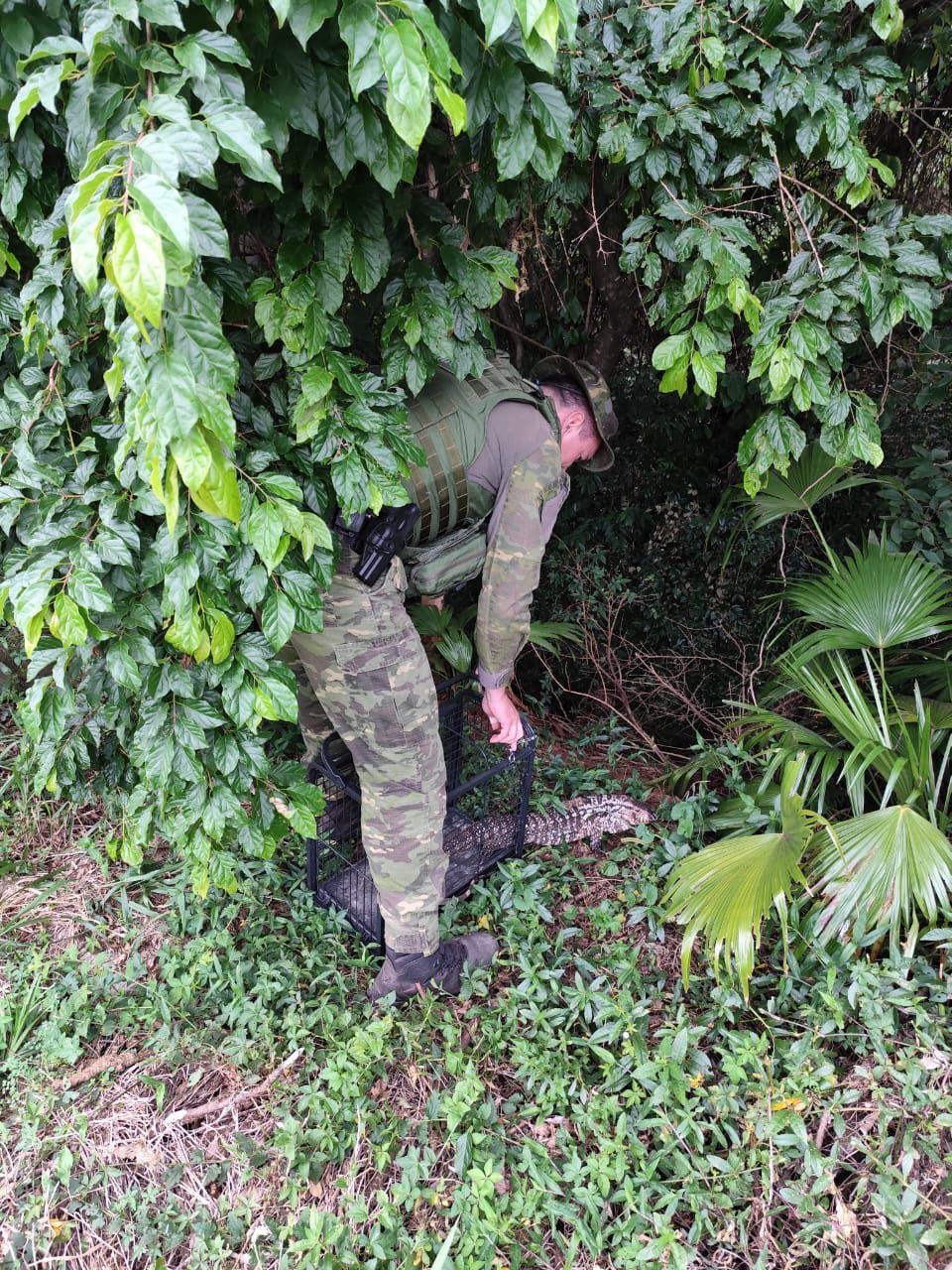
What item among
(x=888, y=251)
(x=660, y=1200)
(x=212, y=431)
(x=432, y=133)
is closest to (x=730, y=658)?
(x=888, y=251)

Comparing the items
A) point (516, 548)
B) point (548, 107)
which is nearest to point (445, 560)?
point (516, 548)

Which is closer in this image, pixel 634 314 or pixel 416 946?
pixel 416 946

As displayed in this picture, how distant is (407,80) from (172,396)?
1.55 ft

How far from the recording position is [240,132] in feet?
3.29

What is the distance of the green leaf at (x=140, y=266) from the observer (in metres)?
0.88

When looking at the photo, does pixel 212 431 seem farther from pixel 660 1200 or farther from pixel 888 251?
pixel 660 1200

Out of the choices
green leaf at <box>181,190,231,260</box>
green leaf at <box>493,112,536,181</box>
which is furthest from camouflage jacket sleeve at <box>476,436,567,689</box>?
green leaf at <box>181,190,231,260</box>

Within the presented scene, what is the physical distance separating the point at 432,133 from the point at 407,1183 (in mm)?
2185

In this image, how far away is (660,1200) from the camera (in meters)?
1.76

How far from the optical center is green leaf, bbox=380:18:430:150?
3.23ft

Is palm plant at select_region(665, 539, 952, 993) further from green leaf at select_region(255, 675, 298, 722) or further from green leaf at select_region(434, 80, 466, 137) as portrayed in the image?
green leaf at select_region(434, 80, 466, 137)

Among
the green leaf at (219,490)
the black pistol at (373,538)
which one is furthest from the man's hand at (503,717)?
the green leaf at (219,490)

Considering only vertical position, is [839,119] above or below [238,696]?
above

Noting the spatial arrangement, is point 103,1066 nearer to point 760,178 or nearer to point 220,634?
point 220,634
